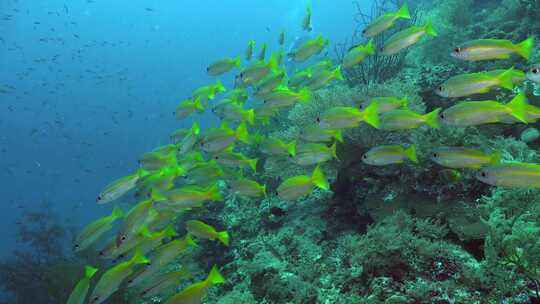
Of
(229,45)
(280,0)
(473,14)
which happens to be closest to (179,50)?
(229,45)

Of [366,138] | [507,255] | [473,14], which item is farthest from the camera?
[473,14]

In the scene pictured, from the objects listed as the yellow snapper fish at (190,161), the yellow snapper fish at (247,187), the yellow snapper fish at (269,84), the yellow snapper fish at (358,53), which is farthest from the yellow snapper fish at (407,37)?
the yellow snapper fish at (190,161)

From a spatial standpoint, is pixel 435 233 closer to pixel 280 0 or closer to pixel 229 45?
pixel 229 45

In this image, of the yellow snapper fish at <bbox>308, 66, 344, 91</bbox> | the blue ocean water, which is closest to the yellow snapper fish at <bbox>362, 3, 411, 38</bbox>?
the yellow snapper fish at <bbox>308, 66, 344, 91</bbox>

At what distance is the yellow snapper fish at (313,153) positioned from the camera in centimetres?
474

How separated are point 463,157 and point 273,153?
2761mm

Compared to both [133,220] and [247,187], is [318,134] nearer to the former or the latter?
[247,187]

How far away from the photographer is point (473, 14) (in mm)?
11203

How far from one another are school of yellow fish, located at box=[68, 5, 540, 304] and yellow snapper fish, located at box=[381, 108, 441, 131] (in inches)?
0.4

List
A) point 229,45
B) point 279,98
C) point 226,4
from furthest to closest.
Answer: point 226,4 < point 229,45 < point 279,98

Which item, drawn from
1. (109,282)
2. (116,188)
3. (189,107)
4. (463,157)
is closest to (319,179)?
(463,157)

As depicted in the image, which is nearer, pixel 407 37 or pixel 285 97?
pixel 407 37

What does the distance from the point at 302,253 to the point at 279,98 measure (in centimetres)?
259

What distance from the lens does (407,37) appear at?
194 inches
